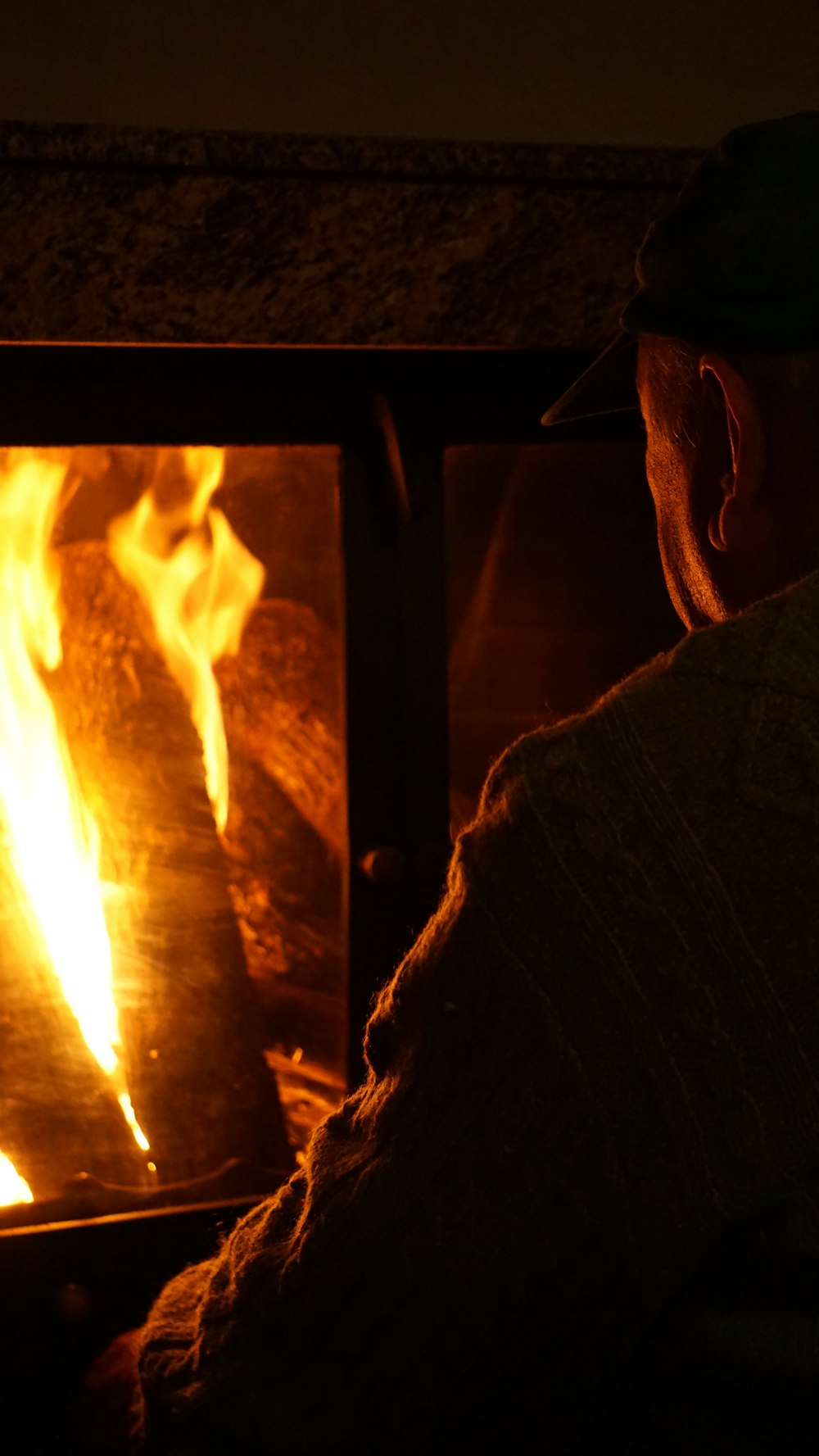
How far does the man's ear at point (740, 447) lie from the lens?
2.52ft

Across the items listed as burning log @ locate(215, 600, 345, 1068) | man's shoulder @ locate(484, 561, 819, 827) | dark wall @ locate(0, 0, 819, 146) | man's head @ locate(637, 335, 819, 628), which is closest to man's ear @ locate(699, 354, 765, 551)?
man's head @ locate(637, 335, 819, 628)

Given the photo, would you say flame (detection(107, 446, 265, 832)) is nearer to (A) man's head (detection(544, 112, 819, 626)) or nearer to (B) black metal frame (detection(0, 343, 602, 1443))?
(B) black metal frame (detection(0, 343, 602, 1443))

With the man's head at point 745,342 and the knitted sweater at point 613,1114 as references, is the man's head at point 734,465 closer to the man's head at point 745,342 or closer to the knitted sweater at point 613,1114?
the man's head at point 745,342

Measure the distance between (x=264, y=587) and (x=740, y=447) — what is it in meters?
0.91

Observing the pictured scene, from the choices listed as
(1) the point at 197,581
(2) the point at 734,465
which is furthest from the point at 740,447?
(1) the point at 197,581

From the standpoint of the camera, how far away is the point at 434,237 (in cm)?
134

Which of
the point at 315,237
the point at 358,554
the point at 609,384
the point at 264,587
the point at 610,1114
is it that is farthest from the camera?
the point at 264,587

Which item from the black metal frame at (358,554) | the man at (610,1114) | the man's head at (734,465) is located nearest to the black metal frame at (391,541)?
the black metal frame at (358,554)

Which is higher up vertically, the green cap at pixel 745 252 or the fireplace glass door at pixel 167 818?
the green cap at pixel 745 252

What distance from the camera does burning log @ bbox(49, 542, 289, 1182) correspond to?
1554 millimetres

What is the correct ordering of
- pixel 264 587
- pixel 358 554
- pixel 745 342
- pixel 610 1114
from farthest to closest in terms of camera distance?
pixel 264 587, pixel 358 554, pixel 745 342, pixel 610 1114

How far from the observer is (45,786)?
5.07 ft

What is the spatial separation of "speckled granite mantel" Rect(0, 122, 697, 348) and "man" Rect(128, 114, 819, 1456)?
64 cm

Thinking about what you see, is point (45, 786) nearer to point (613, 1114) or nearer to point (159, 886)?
point (159, 886)
